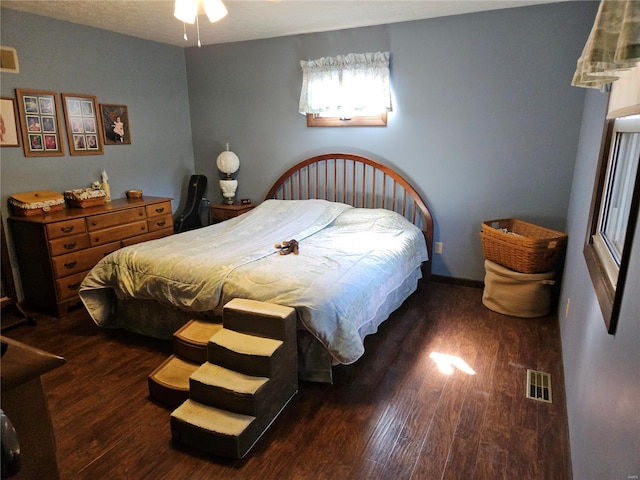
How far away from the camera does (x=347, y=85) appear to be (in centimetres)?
377

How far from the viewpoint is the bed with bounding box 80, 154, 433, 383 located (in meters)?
2.26

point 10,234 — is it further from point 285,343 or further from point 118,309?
point 285,343

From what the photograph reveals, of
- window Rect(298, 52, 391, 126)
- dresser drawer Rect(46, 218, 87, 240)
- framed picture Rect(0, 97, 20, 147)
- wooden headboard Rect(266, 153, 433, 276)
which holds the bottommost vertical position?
dresser drawer Rect(46, 218, 87, 240)

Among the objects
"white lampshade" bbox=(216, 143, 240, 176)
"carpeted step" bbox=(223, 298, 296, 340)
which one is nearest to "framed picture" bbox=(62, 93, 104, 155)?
"white lampshade" bbox=(216, 143, 240, 176)

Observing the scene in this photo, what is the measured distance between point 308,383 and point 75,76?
11.0 feet

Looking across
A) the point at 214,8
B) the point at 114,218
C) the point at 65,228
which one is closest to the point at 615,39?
the point at 214,8

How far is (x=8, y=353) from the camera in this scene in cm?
86

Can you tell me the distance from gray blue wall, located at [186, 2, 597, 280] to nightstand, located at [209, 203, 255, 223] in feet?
2.04

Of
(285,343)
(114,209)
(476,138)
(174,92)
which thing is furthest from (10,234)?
(476,138)

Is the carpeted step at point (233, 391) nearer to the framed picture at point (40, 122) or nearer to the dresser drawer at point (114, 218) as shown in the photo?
the dresser drawer at point (114, 218)

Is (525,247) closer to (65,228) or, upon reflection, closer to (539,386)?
(539,386)

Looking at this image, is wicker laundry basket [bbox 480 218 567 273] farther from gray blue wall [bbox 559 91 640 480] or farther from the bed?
the bed

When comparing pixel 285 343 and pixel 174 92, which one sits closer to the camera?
pixel 285 343

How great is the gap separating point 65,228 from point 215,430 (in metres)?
2.23
